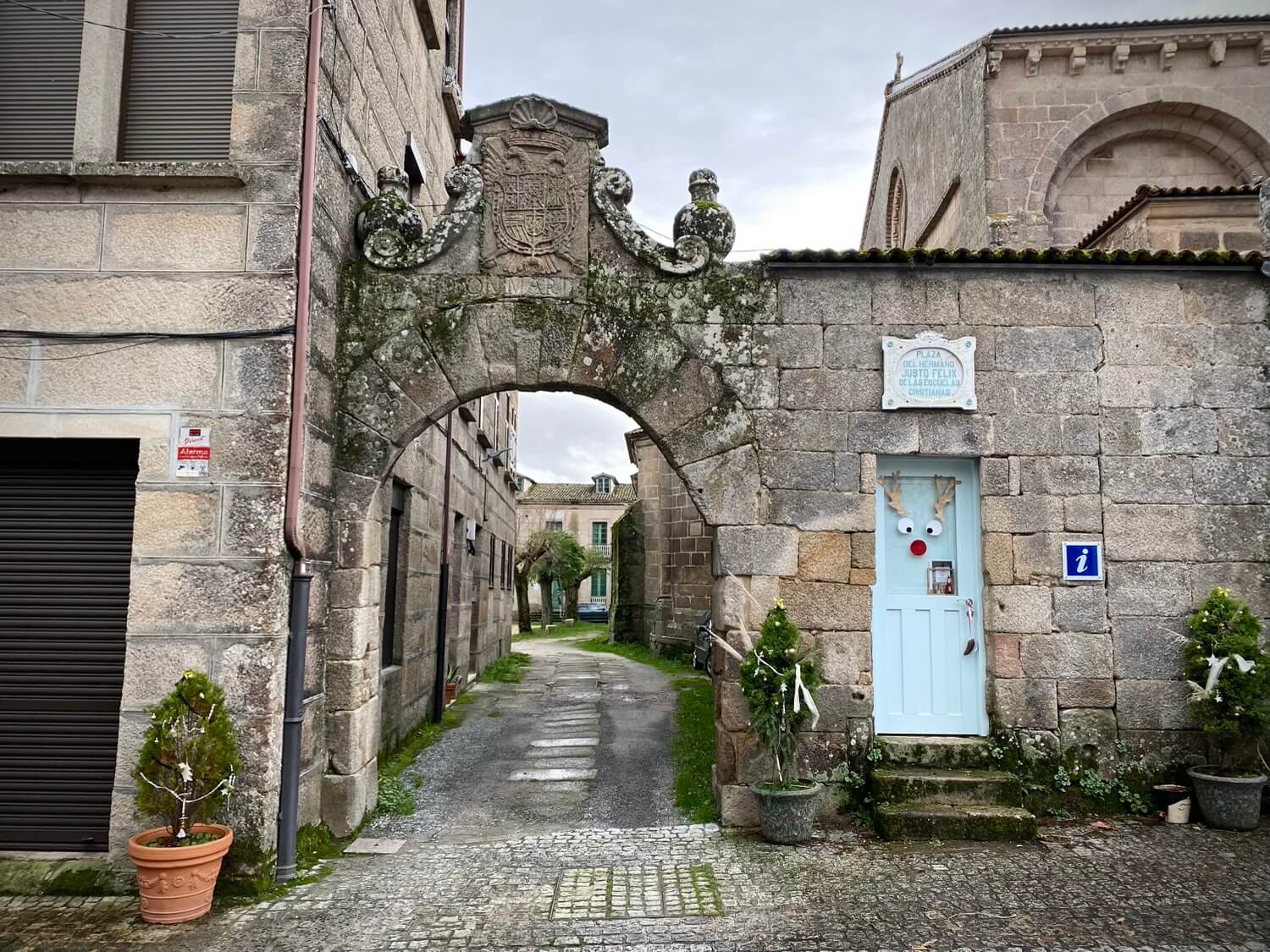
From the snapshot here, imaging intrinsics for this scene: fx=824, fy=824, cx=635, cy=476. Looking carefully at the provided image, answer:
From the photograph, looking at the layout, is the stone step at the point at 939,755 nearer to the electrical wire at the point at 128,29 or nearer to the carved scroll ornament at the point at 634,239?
the carved scroll ornament at the point at 634,239

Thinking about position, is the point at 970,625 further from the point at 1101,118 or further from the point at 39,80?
the point at 1101,118

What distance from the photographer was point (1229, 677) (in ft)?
16.5

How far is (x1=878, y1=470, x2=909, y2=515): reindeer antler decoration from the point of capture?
5.60 meters

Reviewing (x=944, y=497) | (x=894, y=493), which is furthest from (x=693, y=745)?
(x=944, y=497)

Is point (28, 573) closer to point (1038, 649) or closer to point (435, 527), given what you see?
point (435, 527)

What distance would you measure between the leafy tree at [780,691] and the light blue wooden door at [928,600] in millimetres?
776

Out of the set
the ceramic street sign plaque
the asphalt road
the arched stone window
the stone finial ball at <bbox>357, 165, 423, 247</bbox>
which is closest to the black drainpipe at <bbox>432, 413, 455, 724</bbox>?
the asphalt road

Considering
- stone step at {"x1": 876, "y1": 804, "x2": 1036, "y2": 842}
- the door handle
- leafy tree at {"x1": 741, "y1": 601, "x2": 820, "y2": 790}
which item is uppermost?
the door handle

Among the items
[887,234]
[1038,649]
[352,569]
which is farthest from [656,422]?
[887,234]

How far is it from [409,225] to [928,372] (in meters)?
3.58

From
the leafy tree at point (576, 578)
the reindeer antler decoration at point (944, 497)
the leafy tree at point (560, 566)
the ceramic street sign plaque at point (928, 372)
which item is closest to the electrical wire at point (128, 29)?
the ceramic street sign plaque at point (928, 372)

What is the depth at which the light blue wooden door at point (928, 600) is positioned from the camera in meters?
5.46

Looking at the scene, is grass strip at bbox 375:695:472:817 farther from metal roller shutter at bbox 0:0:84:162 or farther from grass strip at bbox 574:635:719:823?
metal roller shutter at bbox 0:0:84:162

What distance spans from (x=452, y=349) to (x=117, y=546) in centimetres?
223
